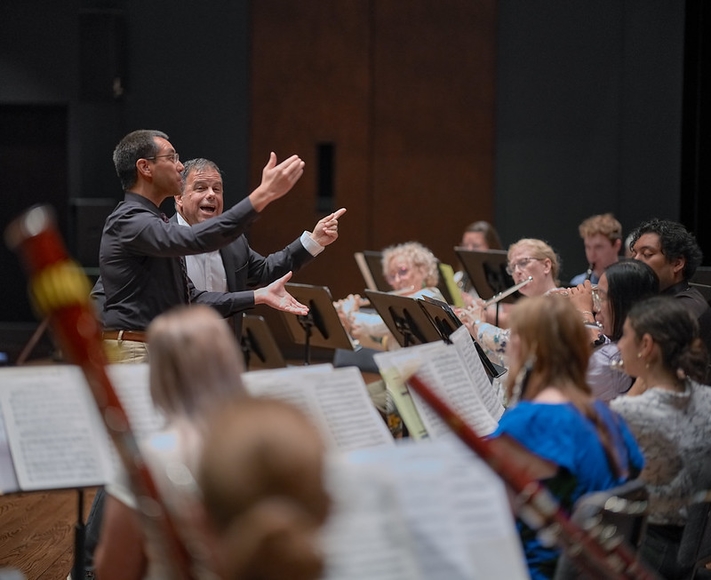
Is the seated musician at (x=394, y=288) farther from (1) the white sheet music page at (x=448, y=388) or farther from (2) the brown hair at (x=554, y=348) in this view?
(2) the brown hair at (x=554, y=348)

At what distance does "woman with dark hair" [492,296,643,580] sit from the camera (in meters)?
2.13

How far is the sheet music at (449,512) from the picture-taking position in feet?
4.68

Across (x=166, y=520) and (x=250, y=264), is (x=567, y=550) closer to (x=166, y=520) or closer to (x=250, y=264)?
(x=166, y=520)

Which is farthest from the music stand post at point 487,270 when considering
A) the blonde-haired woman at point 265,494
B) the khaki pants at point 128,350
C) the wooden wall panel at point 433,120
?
the blonde-haired woman at point 265,494

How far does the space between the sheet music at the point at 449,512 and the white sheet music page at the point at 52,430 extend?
1.01 m

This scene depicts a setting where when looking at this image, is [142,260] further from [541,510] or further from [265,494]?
[265,494]

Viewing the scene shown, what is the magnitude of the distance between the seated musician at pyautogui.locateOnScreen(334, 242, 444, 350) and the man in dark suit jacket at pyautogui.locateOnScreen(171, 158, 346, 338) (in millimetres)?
1059

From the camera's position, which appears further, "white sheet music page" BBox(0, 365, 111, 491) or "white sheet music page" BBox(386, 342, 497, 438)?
"white sheet music page" BBox(386, 342, 497, 438)

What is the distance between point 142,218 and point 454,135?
5.70 metres

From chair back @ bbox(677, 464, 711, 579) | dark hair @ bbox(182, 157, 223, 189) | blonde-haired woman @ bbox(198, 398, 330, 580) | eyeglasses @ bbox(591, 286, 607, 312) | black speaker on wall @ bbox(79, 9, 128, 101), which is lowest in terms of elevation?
chair back @ bbox(677, 464, 711, 579)

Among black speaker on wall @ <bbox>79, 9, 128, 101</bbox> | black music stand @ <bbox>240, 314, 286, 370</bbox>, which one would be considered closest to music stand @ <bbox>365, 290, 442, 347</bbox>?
black music stand @ <bbox>240, 314, 286, 370</bbox>

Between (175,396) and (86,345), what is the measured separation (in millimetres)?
393

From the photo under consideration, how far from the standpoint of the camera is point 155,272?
3611 millimetres

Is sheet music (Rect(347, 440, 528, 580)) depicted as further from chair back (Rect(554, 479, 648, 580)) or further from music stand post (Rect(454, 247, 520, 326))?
music stand post (Rect(454, 247, 520, 326))
